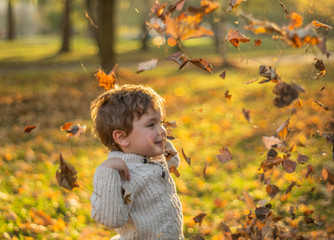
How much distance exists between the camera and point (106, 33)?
13.7 m

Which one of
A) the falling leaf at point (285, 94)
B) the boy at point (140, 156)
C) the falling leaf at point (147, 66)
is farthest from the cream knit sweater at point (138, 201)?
the falling leaf at point (285, 94)

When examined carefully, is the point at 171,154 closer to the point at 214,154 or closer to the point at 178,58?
the point at 178,58

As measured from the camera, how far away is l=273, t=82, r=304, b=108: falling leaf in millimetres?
2025

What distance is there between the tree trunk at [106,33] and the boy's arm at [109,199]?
A: 1133cm

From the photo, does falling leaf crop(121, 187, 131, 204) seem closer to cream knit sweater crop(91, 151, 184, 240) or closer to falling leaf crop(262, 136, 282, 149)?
cream knit sweater crop(91, 151, 184, 240)

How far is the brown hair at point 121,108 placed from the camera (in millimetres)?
2230

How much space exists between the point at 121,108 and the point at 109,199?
506 mm

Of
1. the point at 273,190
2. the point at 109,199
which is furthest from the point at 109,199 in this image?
the point at 273,190

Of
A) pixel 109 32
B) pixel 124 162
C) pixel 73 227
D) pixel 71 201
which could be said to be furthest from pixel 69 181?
pixel 109 32

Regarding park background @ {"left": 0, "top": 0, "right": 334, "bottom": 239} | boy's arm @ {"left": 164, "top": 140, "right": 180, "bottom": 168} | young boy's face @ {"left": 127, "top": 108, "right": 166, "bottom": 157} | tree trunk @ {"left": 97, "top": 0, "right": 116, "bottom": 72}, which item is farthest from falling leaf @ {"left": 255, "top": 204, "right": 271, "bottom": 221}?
tree trunk @ {"left": 97, "top": 0, "right": 116, "bottom": 72}

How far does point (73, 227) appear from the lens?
371 cm

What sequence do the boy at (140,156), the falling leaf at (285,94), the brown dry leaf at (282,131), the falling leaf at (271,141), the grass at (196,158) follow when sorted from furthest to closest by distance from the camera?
the grass at (196,158)
the falling leaf at (271,141)
the brown dry leaf at (282,131)
the boy at (140,156)
the falling leaf at (285,94)

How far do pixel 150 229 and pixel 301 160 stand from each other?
1147 millimetres

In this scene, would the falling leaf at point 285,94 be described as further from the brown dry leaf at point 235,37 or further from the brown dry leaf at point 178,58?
the brown dry leaf at point 178,58
